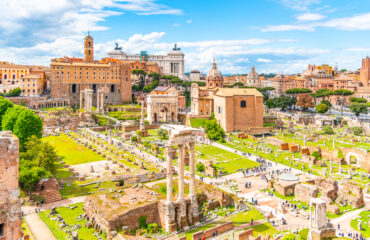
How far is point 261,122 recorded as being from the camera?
69562 mm

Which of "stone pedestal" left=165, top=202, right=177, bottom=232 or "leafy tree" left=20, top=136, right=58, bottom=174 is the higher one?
"leafy tree" left=20, top=136, right=58, bottom=174

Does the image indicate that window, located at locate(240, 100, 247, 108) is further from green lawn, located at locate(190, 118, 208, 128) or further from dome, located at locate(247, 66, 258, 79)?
dome, located at locate(247, 66, 258, 79)

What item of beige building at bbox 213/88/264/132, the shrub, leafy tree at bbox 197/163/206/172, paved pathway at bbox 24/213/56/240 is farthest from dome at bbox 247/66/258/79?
paved pathway at bbox 24/213/56/240

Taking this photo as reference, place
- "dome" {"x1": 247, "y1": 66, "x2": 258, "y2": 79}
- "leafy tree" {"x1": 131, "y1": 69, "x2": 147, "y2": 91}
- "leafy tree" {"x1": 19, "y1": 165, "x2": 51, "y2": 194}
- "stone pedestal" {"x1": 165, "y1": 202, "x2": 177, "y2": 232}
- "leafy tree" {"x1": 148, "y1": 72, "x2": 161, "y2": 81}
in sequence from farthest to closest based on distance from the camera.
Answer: "dome" {"x1": 247, "y1": 66, "x2": 258, "y2": 79} → "leafy tree" {"x1": 131, "y1": 69, "x2": 147, "y2": 91} → "leafy tree" {"x1": 148, "y1": 72, "x2": 161, "y2": 81} → "leafy tree" {"x1": 19, "y1": 165, "x2": 51, "y2": 194} → "stone pedestal" {"x1": 165, "y1": 202, "x2": 177, "y2": 232}

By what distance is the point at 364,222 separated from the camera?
26109 mm

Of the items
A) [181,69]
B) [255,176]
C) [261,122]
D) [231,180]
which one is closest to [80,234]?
[231,180]

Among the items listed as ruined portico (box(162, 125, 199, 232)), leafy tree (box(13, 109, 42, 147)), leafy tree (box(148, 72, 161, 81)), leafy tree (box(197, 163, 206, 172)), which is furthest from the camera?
leafy tree (box(148, 72, 161, 81))

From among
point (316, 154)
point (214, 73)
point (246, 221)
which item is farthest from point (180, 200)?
point (214, 73)

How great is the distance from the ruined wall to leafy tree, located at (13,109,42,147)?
100 feet

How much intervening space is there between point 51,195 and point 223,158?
24.2 m

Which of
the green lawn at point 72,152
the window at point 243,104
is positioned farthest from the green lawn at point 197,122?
the green lawn at point 72,152

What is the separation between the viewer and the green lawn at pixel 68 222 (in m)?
23.5

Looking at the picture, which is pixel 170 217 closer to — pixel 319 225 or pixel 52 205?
pixel 319 225

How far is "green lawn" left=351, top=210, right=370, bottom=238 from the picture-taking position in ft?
80.4
